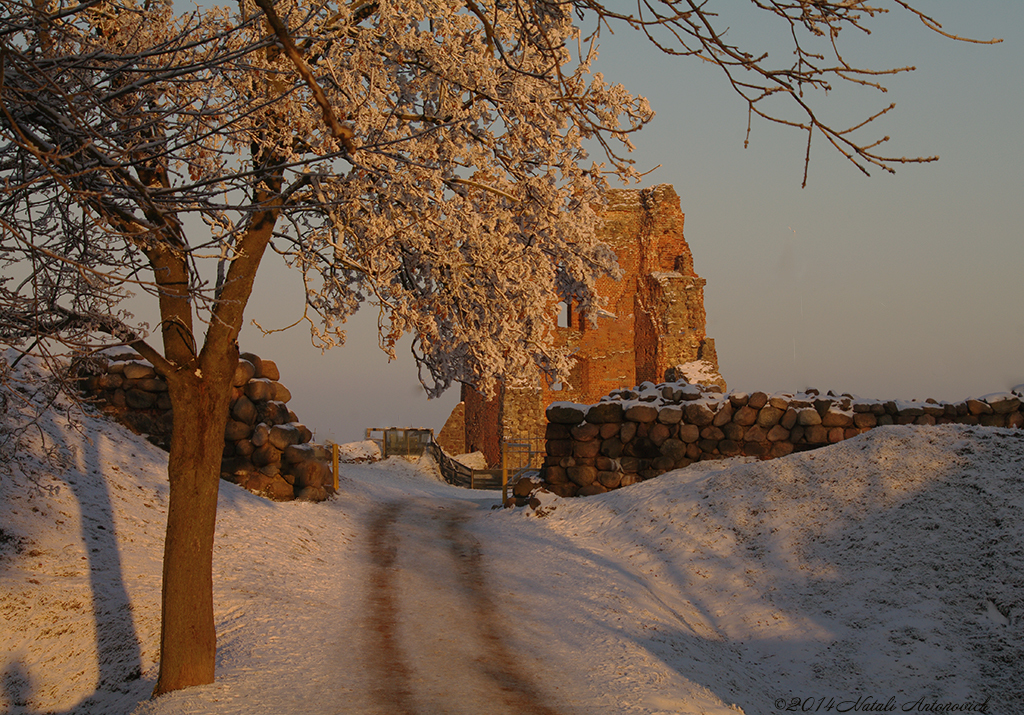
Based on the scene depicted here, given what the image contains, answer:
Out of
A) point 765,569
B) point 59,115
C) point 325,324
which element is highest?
point 59,115

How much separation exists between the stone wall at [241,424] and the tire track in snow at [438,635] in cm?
223

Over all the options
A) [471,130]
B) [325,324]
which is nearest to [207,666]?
[325,324]

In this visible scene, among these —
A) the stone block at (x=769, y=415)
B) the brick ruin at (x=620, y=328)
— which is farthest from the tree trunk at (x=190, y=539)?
the brick ruin at (x=620, y=328)

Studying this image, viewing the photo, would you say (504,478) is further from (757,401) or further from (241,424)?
(241,424)

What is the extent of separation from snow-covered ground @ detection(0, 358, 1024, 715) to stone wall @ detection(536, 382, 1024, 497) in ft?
2.43

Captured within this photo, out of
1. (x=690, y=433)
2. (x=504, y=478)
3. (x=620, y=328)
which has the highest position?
(x=620, y=328)

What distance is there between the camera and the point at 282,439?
13.5 m

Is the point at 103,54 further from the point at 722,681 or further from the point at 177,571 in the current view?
the point at 722,681

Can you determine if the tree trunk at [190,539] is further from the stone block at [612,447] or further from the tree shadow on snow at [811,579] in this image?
the stone block at [612,447]

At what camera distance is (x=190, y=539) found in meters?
6.41

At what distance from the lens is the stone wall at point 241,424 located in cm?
1317

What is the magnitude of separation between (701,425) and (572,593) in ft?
18.2

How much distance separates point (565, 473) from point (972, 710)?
26.5 feet

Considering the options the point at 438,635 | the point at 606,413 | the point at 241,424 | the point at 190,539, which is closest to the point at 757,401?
the point at 606,413
